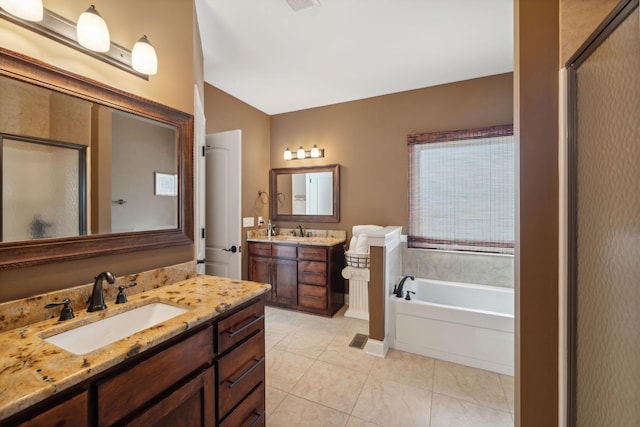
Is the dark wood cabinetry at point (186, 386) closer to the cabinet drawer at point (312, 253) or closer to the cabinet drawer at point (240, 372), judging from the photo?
A: the cabinet drawer at point (240, 372)

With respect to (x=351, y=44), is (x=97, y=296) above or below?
below

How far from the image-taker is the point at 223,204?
8.60 ft

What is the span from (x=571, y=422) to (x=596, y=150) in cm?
120

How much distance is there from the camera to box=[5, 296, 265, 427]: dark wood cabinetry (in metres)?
0.71

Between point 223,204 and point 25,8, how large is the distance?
180 centimetres

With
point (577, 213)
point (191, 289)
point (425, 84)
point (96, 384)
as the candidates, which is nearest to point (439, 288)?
point (577, 213)

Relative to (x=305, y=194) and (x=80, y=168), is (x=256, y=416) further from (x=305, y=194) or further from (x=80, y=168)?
(x=305, y=194)

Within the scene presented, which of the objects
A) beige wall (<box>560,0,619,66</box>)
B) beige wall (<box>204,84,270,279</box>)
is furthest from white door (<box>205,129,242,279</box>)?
beige wall (<box>560,0,619,66</box>)

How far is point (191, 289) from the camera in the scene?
4.59ft

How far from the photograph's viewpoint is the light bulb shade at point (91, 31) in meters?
1.10

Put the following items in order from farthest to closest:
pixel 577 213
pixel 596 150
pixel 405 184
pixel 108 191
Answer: pixel 405 184, pixel 108 191, pixel 577 213, pixel 596 150

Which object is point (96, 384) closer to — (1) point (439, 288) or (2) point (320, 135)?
(1) point (439, 288)

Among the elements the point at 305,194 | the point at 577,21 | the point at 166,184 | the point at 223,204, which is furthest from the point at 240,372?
the point at 305,194

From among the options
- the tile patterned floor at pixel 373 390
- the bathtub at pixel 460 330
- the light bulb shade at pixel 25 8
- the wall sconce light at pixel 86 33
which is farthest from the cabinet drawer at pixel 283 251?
the light bulb shade at pixel 25 8
